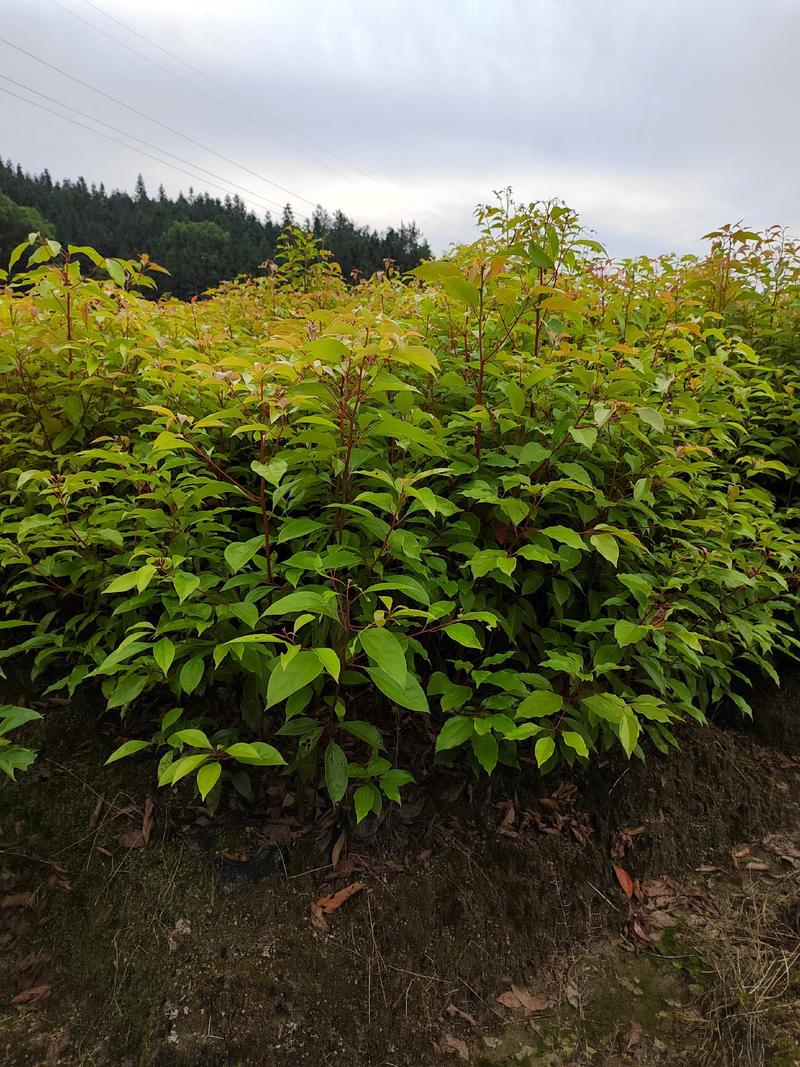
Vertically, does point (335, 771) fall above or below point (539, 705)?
below

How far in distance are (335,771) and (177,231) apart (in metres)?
45.3

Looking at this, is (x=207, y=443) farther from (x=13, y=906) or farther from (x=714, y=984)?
(x=714, y=984)

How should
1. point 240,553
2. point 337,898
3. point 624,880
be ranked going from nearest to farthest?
point 240,553
point 337,898
point 624,880

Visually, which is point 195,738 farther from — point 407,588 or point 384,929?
point 384,929

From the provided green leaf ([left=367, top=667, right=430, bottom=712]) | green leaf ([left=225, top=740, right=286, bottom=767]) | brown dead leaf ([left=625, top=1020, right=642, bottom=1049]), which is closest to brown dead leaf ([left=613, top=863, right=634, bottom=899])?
brown dead leaf ([left=625, top=1020, right=642, bottom=1049])

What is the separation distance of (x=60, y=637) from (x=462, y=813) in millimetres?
1514

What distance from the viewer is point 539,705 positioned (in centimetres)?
151

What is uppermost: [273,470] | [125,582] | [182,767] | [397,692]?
[273,470]

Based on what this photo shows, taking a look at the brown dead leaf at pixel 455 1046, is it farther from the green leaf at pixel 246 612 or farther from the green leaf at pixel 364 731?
the green leaf at pixel 246 612

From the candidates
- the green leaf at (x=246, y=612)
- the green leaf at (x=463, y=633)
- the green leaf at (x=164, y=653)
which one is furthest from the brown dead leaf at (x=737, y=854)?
the green leaf at (x=164, y=653)

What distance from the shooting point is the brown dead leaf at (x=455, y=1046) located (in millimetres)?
1537

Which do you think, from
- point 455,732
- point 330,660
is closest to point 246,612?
point 330,660

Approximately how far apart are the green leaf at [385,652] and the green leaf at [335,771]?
2.02 ft

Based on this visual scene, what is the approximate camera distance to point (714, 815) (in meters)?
2.20
